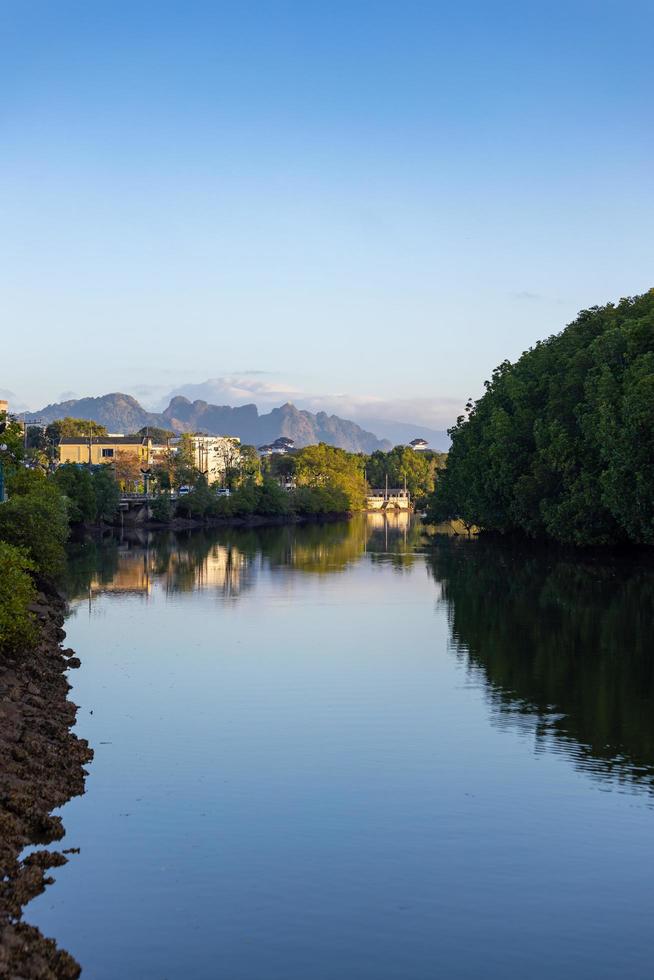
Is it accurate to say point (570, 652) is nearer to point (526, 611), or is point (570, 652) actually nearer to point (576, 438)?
point (526, 611)

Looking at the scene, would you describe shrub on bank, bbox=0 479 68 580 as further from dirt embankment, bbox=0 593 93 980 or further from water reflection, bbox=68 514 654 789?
dirt embankment, bbox=0 593 93 980

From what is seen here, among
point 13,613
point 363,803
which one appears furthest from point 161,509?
point 363,803

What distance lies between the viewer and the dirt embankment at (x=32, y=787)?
13680 mm

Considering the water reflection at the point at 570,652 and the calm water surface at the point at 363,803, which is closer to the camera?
the calm water surface at the point at 363,803

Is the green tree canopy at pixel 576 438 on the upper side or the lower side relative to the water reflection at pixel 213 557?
upper

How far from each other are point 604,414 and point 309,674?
35693 millimetres

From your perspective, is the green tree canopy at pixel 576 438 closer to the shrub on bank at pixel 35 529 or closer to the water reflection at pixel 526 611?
the water reflection at pixel 526 611

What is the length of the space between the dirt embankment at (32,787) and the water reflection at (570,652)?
10430 millimetres

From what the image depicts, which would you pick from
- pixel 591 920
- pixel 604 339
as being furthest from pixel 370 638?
pixel 604 339

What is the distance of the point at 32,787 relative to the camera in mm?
19781

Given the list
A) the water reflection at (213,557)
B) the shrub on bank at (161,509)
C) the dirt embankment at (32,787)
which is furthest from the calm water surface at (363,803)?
the shrub on bank at (161,509)

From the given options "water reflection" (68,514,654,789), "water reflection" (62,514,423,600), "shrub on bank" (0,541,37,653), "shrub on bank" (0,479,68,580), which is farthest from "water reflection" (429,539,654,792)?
"shrub on bank" (0,479,68,580)

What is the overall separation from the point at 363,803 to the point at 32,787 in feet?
19.4

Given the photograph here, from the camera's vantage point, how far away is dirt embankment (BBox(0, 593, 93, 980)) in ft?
44.9
